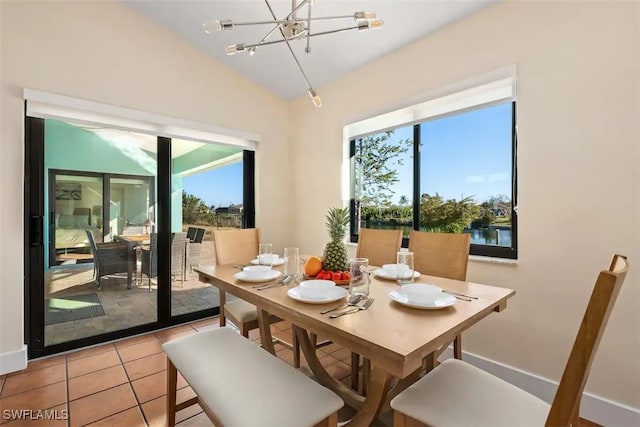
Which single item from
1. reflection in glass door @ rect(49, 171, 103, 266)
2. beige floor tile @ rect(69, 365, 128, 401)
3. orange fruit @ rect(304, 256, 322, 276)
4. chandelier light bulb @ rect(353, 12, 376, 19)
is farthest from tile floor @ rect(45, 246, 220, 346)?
chandelier light bulb @ rect(353, 12, 376, 19)

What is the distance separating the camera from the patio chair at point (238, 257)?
Result: 2123 mm

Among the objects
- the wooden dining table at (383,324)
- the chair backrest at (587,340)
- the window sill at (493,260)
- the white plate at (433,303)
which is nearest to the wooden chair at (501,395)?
the chair backrest at (587,340)

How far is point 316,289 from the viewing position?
1.39 meters

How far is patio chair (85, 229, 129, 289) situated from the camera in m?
2.69

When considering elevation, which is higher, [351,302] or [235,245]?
[235,245]

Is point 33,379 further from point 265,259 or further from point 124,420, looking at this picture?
point 265,259

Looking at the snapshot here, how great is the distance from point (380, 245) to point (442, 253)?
1.71ft

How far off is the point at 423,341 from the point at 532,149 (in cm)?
169

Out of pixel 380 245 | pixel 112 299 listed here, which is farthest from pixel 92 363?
pixel 380 245

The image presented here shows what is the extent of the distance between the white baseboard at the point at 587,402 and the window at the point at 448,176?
0.79 m

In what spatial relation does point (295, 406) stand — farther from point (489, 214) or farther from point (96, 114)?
point (96, 114)

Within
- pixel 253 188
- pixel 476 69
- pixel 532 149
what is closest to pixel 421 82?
pixel 476 69

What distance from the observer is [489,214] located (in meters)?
2.32

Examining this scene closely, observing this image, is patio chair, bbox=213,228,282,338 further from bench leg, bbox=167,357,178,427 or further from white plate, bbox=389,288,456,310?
white plate, bbox=389,288,456,310
